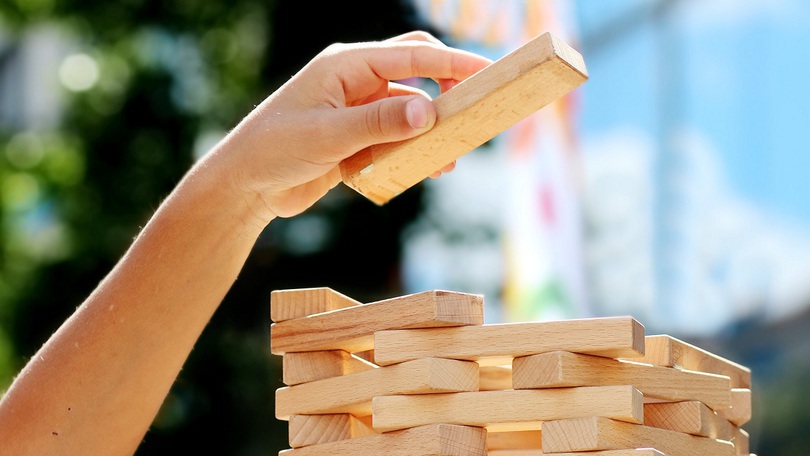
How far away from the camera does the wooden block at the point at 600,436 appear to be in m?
1.16

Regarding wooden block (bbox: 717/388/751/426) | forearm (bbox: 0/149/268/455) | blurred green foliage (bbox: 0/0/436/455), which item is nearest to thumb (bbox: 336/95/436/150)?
forearm (bbox: 0/149/268/455)

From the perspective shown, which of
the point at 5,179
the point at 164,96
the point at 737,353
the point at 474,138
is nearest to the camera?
the point at 474,138

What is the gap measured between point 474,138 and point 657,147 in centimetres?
351

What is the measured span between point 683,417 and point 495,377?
0.36m

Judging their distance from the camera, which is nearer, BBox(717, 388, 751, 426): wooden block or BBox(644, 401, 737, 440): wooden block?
BBox(644, 401, 737, 440): wooden block

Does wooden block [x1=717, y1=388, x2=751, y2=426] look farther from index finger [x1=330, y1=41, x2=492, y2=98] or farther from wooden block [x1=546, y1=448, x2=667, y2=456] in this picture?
index finger [x1=330, y1=41, x2=492, y2=98]

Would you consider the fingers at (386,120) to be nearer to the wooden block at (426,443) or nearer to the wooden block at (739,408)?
the wooden block at (426,443)

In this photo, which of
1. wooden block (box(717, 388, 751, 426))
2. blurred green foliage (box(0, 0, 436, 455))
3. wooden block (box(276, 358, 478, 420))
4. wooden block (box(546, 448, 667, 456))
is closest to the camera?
wooden block (box(546, 448, 667, 456))

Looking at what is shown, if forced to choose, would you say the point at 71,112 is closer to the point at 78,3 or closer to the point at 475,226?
the point at 78,3

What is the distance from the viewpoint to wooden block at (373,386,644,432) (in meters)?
1.18

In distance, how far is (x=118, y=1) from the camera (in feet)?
27.7

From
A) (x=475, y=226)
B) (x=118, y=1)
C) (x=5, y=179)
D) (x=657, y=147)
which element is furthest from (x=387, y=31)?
(x=5, y=179)

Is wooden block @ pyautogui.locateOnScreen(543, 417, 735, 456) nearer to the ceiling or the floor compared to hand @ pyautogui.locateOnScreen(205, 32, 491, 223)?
nearer to the floor

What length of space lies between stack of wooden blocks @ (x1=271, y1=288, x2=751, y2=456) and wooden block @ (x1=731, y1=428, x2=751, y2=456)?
126mm
